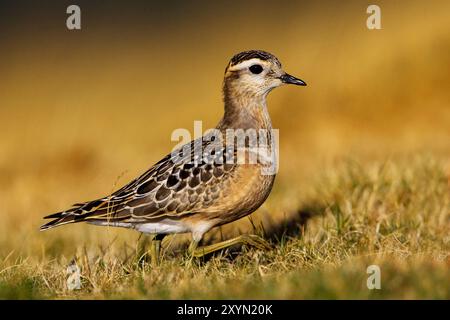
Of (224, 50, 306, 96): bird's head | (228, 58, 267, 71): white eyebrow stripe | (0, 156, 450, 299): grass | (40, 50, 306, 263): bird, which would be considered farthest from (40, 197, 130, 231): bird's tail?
(228, 58, 267, 71): white eyebrow stripe

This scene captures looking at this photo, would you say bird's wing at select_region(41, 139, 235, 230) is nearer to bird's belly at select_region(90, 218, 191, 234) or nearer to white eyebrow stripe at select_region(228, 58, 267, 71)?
bird's belly at select_region(90, 218, 191, 234)

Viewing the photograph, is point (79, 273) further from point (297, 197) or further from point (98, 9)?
point (98, 9)

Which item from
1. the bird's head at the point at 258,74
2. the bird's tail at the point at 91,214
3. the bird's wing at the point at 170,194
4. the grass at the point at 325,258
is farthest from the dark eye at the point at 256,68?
the bird's tail at the point at 91,214

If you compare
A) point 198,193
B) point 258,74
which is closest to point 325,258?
point 198,193

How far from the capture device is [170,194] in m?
9.55

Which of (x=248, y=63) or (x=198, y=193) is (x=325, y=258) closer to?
(x=198, y=193)

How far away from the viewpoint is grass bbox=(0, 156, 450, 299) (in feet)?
24.0

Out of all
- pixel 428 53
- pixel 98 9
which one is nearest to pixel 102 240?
pixel 428 53

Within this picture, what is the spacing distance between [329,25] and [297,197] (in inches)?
407

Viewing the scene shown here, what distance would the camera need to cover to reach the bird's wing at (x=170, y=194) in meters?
9.48

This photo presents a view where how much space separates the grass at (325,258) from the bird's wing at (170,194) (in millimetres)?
522

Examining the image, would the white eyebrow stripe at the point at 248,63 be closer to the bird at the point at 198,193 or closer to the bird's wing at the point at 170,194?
the bird at the point at 198,193

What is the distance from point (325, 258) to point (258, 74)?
2.49 m

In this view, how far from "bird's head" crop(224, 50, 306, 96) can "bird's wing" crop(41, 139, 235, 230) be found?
2.89 feet
